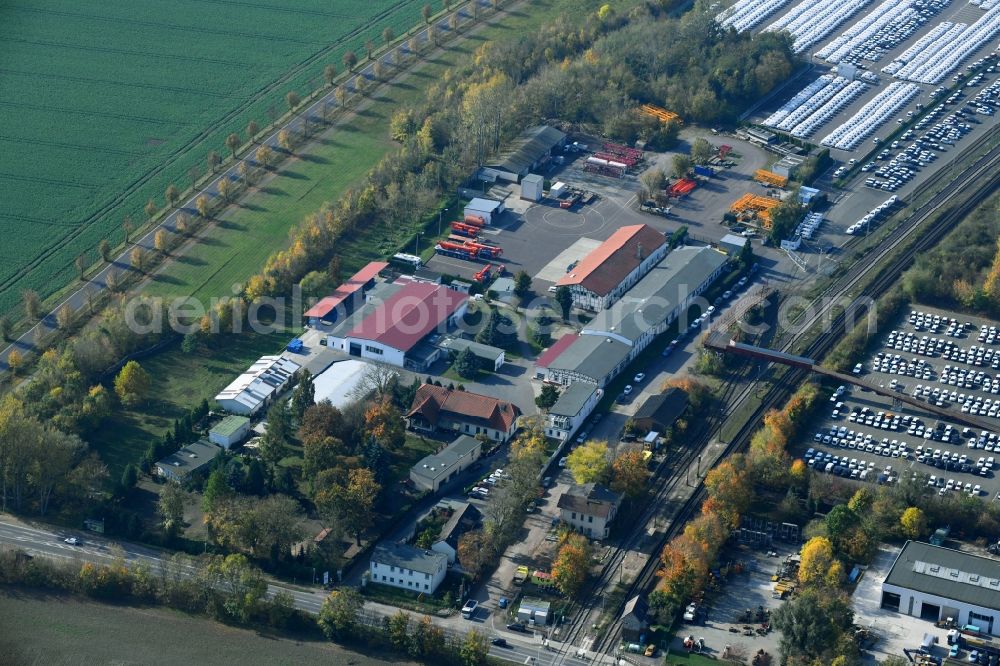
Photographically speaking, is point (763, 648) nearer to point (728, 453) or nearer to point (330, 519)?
point (728, 453)

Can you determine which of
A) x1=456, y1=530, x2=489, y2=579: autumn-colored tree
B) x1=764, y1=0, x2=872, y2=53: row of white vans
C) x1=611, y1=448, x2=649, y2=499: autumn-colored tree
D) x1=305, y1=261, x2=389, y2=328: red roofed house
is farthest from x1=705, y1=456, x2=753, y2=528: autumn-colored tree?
x1=764, y1=0, x2=872, y2=53: row of white vans

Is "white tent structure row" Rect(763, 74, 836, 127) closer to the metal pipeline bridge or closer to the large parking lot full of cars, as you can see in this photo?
the large parking lot full of cars

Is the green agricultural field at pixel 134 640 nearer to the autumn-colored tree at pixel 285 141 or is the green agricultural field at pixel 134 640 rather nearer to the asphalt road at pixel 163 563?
the asphalt road at pixel 163 563

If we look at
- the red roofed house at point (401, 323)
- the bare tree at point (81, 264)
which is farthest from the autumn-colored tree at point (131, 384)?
the bare tree at point (81, 264)

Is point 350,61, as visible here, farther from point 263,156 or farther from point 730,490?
point 730,490

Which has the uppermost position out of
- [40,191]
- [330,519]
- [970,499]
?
[40,191]

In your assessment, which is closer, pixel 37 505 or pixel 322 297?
pixel 37 505

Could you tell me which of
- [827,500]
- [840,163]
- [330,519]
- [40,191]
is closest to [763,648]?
[827,500]
